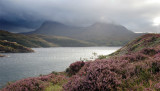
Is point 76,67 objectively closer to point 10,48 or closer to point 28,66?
point 28,66

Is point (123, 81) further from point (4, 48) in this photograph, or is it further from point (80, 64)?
point (4, 48)

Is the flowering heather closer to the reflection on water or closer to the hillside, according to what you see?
the reflection on water

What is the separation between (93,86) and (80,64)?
8.82 metres

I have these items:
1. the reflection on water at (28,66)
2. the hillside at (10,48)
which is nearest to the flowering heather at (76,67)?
the reflection on water at (28,66)

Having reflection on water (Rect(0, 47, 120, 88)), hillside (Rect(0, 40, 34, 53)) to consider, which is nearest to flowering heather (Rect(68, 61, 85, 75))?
reflection on water (Rect(0, 47, 120, 88))

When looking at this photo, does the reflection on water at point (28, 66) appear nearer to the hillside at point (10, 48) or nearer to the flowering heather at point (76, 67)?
the flowering heather at point (76, 67)

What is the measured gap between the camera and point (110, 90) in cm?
516

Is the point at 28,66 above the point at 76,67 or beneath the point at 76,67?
beneath

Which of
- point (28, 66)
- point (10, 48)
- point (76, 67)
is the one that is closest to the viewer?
point (76, 67)

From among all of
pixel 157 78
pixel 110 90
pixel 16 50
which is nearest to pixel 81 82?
pixel 110 90

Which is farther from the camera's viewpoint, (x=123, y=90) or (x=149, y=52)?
(x=149, y=52)

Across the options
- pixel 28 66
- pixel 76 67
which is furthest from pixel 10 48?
pixel 76 67

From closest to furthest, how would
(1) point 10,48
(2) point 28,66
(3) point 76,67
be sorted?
(3) point 76,67 → (2) point 28,66 → (1) point 10,48

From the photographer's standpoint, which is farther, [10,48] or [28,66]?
[10,48]
